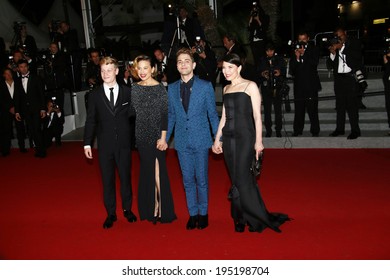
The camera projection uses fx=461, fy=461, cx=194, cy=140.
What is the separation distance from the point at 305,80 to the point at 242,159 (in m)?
4.27

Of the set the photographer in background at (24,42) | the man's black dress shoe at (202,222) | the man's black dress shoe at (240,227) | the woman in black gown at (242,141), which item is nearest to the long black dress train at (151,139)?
the man's black dress shoe at (202,222)

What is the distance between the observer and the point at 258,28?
993cm

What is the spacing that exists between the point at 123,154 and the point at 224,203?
1412 millimetres

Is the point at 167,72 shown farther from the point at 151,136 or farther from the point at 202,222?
the point at 202,222

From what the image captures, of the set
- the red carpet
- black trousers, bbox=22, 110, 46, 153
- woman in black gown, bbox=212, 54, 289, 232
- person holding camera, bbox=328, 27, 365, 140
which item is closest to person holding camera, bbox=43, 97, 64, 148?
black trousers, bbox=22, 110, 46, 153

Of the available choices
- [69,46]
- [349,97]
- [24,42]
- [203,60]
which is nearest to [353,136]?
[349,97]

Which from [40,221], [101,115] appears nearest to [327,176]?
[101,115]

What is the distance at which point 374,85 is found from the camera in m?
9.73

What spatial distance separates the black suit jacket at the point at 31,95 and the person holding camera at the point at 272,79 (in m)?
3.98

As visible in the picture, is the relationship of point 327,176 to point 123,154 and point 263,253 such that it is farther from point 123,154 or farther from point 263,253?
point 123,154

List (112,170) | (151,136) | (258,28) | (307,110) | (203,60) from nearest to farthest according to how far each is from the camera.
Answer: (151,136), (112,170), (307,110), (203,60), (258,28)

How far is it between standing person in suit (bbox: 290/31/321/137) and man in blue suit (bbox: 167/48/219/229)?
4.05m

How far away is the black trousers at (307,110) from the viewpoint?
26.5ft

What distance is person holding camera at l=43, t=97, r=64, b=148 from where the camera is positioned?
9000mm
